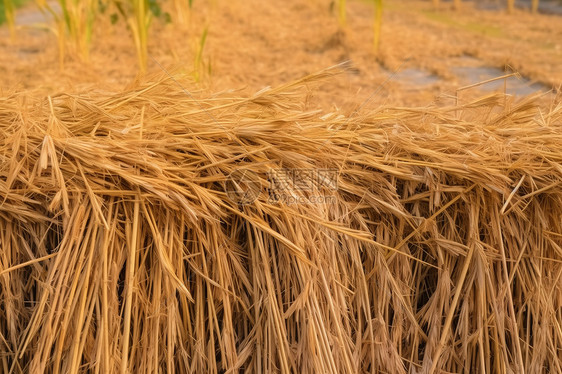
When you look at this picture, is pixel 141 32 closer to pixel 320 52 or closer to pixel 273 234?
pixel 320 52

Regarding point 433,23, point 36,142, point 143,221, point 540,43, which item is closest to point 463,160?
point 143,221

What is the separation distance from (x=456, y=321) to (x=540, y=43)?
8.23 ft

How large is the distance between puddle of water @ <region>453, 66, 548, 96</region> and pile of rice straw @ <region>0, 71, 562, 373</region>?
3.91 ft

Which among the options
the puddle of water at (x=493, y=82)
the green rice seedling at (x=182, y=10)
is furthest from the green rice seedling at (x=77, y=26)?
the puddle of water at (x=493, y=82)

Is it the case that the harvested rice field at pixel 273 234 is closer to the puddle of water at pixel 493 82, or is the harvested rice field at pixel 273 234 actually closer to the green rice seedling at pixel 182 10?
the puddle of water at pixel 493 82

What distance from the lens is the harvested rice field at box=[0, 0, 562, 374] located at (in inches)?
35.8

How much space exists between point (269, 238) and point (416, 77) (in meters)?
1.63

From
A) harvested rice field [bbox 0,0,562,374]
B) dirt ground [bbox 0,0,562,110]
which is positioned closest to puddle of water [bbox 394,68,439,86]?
dirt ground [bbox 0,0,562,110]

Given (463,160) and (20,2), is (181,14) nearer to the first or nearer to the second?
(20,2)

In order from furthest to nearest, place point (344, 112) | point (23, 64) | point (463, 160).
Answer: point (23, 64) < point (344, 112) < point (463, 160)

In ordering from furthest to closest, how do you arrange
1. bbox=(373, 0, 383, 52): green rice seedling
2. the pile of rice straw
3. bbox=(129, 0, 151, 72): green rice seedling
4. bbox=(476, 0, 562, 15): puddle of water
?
1. bbox=(476, 0, 562, 15): puddle of water
2. bbox=(373, 0, 383, 52): green rice seedling
3. bbox=(129, 0, 151, 72): green rice seedling
4. the pile of rice straw

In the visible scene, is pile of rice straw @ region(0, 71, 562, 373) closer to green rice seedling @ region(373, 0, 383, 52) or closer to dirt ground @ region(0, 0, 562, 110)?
dirt ground @ region(0, 0, 562, 110)

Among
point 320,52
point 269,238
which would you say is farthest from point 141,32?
point 269,238

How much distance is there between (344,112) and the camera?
3.78 ft
